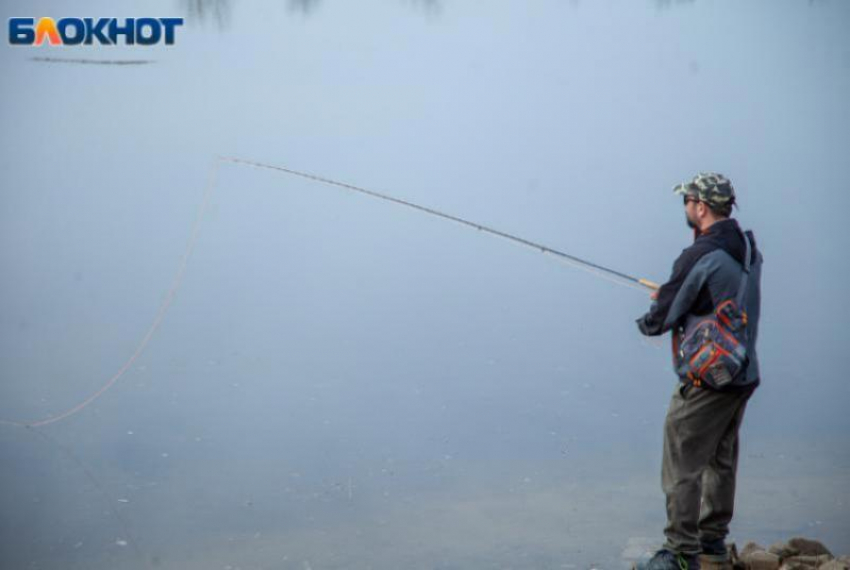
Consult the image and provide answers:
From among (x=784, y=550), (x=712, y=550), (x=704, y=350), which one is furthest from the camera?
(x=784, y=550)

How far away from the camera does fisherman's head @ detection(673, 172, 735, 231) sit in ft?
13.1

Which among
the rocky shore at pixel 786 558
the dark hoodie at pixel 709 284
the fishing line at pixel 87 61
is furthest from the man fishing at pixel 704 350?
the fishing line at pixel 87 61

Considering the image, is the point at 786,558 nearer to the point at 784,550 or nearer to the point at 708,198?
the point at 784,550

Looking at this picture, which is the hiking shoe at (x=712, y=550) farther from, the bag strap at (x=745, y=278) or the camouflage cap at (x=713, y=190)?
the camouflage cap at (x=713, y=190)

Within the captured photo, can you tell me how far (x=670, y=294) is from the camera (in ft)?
13.1

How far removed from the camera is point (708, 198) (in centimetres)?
401

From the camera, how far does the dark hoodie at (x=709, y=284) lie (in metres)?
3.91

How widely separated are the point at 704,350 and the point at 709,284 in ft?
0.72

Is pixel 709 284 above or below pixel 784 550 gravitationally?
above

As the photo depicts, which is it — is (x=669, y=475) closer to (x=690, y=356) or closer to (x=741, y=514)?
(x=690, y=356)

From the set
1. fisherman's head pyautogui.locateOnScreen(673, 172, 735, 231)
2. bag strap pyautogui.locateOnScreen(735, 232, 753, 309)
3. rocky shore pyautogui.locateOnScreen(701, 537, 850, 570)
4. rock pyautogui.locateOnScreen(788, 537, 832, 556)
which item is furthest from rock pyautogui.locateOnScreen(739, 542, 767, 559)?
fisherman's head pyautogui.locateOnScreen(673, 172, 735, 231)

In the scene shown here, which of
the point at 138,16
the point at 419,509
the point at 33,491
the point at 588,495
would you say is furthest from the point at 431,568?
the point at 138,16

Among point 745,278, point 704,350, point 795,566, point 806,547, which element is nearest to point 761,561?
point 795,566

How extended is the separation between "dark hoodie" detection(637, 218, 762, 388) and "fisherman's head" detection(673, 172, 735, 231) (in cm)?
4
